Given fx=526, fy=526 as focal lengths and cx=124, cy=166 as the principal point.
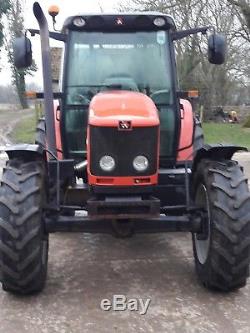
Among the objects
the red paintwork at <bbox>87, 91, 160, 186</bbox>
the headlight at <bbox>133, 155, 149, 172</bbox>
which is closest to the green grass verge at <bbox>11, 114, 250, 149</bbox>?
the red paintwork at <bbox>87, 91, 160, 186</bbox>

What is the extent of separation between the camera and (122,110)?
3.94m

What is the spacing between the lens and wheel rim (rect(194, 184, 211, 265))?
3959mm

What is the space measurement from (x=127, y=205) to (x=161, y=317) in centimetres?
81

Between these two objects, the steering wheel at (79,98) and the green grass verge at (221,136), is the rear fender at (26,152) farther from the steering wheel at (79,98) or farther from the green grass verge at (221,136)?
the green grass verge at (221,136)

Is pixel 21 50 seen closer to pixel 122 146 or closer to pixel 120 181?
pixel 122 146

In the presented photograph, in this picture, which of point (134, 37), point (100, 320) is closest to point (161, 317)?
point (100, 320)

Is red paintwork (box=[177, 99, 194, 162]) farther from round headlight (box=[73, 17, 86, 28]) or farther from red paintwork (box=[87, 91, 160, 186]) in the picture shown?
round headlight (box=[73, 17, 86, 28])

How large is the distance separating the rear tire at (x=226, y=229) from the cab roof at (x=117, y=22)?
160cm

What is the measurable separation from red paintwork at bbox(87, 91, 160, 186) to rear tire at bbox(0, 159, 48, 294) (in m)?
0.46

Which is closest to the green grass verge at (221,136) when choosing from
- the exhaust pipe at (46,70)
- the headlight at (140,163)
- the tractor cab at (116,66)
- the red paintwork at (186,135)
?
the red paintwork at (186,135)

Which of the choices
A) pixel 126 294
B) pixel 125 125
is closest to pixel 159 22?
pixel 125 125

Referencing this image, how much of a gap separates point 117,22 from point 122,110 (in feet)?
4.01

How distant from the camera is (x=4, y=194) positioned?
376 cm

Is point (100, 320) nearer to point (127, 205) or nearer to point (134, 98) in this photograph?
point (127, 205)
